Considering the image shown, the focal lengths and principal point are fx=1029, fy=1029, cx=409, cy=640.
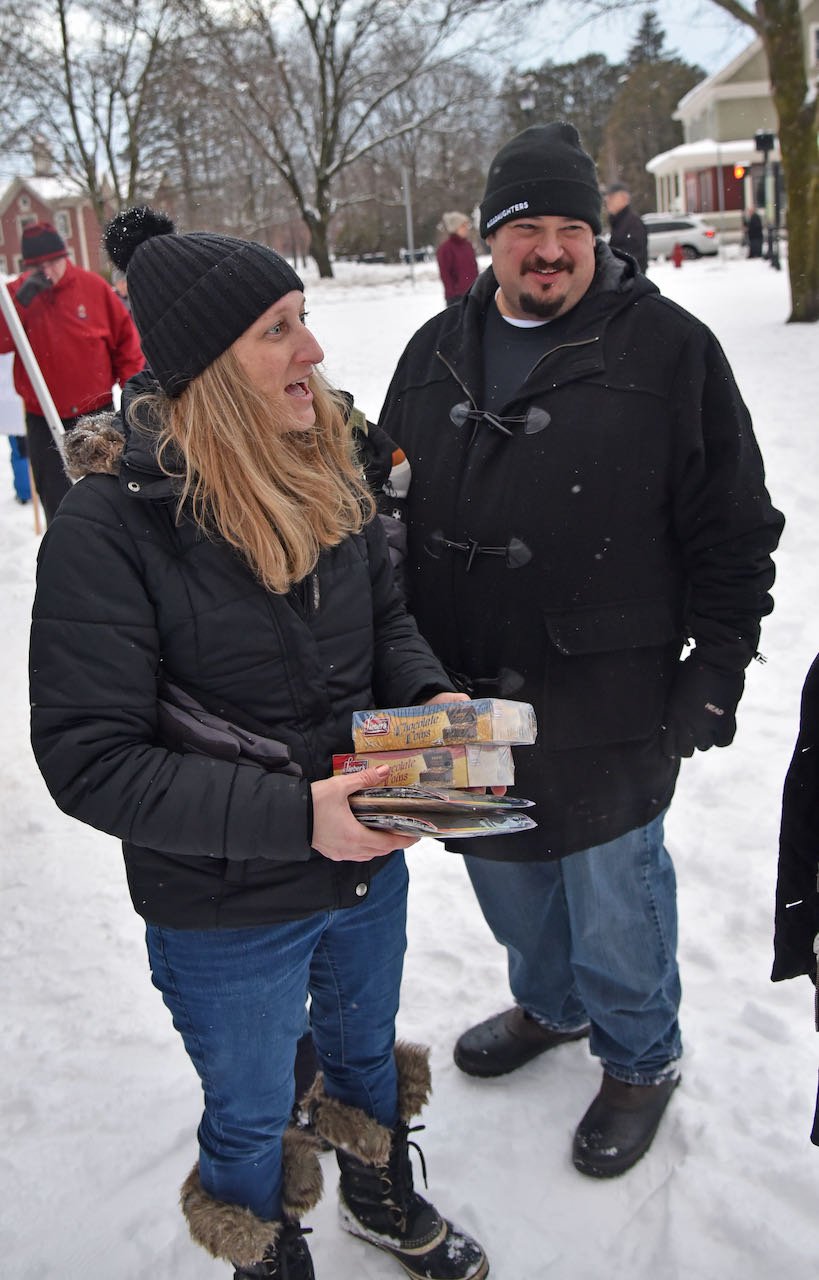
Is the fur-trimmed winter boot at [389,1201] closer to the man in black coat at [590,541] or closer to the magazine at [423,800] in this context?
the man in black coat at [590,541]

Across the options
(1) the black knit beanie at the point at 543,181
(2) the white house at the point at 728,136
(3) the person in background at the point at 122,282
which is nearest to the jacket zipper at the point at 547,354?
(1) the black knit beanie at the point at 543,181

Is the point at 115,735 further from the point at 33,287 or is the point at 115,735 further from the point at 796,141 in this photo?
the point at 796,141

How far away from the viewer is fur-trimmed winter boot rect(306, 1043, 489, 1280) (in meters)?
2.16

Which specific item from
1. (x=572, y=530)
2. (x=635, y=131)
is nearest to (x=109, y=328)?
(x=572, y=530)

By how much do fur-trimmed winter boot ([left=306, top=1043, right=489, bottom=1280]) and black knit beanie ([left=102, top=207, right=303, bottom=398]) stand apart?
1523 mm

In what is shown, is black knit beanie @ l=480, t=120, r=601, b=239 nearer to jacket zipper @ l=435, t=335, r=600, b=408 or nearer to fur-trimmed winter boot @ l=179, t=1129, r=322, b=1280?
jacket zipper @ l=435, t=335, r=600, b=408

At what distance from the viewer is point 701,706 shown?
229 centimetres

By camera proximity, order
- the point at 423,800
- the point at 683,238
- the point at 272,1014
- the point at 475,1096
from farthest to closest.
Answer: the point at 683,238 → the point at 475,1096 → the point at 272,1014 → the point at 423,800

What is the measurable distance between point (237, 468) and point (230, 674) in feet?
1.15

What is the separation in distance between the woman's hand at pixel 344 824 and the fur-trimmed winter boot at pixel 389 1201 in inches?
32.3

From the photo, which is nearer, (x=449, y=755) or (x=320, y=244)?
(x=449, y=755)

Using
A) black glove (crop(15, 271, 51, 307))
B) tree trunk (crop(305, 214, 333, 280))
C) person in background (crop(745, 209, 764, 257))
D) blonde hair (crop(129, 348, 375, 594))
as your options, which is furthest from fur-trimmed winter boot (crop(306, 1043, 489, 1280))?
tree trunk (crop(305, 214, 333, 280))

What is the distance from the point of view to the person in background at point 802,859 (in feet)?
5.36

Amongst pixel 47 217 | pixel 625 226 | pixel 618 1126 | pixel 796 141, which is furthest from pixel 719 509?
pixel 47 217
